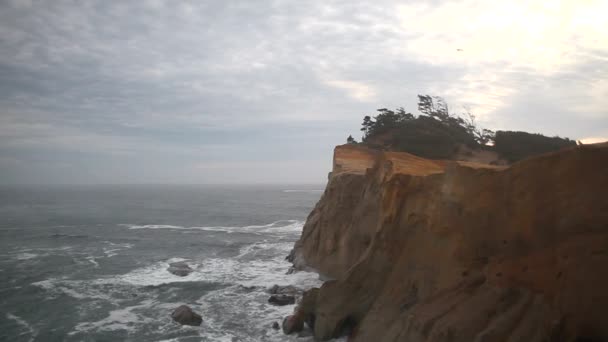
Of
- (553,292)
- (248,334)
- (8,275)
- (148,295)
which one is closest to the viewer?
(553,292)

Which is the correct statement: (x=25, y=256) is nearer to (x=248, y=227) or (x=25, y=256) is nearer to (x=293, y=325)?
(x=248, y=227)

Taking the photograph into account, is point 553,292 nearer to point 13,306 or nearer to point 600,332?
point 600,332

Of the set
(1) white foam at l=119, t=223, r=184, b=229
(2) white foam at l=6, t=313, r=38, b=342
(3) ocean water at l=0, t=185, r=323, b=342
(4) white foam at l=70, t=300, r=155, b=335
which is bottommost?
(2) white foam at l=6, t=313, r=38, b=342

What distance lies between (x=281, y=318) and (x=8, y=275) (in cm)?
1829

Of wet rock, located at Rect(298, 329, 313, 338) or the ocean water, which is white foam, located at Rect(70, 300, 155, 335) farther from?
wet rock, located at Rect(298, 329, 313, 338)

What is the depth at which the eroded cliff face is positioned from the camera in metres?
8.15

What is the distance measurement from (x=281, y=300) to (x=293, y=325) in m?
3.66

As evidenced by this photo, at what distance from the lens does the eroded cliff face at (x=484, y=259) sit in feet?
26.7

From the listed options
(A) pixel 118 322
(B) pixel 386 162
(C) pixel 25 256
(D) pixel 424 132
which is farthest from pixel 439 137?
(C) pixel 25 256

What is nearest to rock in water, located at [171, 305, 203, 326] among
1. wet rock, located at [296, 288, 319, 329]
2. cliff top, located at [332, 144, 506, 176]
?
wet rock, located at [296, 288, 319, 329]

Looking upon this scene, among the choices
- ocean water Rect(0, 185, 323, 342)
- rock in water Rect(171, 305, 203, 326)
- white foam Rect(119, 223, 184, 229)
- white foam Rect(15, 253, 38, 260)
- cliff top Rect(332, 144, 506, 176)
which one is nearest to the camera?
cliff top Rect(332, 144, 506, 176)

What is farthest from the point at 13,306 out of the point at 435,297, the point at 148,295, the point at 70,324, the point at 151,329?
the point at 435,297

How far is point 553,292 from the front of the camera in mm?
8641

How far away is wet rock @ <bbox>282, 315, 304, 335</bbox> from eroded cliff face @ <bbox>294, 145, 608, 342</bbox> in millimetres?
584
